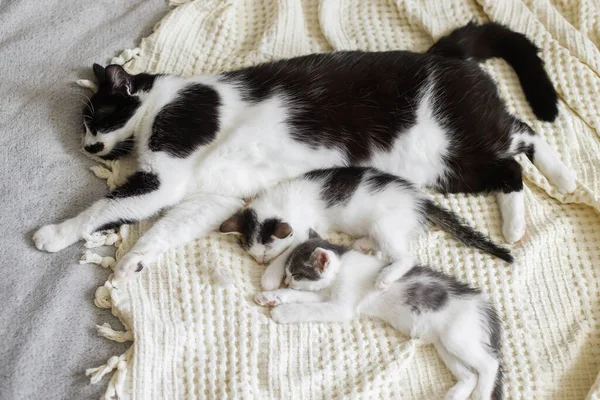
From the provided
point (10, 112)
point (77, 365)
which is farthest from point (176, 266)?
point (10, 112)

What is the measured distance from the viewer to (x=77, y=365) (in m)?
1.37

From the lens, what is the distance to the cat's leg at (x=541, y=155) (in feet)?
5.41

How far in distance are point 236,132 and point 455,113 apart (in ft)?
2.00

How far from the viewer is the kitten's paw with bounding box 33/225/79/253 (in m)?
1.51

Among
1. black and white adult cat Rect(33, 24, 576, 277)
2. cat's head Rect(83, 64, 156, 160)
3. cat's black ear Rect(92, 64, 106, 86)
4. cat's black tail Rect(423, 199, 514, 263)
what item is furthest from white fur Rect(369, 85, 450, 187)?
cat's black ear Rect(92, 64, 106, 86)

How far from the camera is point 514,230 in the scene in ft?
5.14

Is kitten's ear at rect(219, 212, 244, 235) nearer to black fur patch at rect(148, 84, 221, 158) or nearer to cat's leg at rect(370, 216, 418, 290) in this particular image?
black fur patch at rect(148, 84, 221, 158)

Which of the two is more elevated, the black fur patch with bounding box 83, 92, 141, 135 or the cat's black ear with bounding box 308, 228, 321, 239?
the black fur patch with bounding box 83, 92, 141, 135

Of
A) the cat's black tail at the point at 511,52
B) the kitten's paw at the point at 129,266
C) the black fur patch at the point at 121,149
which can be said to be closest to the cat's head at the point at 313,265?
the kitten's paw at the point at 129,266

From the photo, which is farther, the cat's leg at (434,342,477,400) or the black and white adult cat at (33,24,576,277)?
the black and white adult cat at (33,24,576,277)

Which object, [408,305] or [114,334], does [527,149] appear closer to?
[408,305]

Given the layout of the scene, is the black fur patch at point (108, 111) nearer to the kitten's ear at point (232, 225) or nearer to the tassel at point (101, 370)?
the kitten's ear at point (232, 225)

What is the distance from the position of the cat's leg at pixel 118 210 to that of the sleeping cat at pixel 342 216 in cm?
19

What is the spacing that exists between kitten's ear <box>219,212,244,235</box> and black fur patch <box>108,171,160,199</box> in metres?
0.21
